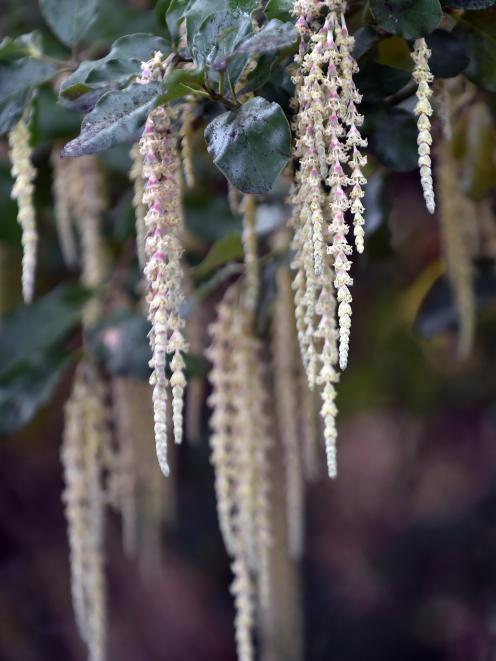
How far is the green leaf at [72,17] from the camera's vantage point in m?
0.94

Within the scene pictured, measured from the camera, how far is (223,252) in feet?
3.72

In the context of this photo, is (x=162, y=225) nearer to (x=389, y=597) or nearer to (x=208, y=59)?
(x=208, y=59)

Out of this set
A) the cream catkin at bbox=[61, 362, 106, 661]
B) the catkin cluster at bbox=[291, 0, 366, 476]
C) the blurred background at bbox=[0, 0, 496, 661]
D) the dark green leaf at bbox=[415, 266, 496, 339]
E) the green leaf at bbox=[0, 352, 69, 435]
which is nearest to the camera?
the catkin cluster at bbox=[291, 0, 366, 476]

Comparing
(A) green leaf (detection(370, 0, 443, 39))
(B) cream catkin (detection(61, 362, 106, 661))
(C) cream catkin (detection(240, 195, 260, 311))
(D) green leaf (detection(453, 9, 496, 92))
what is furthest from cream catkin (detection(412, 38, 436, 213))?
(B) cream catkin (detection(61, 362, 106, 661))

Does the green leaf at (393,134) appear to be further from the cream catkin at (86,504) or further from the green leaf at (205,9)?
the cream catkin at (86,504)

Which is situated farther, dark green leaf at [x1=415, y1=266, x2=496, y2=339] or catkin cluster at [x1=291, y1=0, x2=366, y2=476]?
dark green leaf at [x1=415, y1=266, x2=496, y2=339]

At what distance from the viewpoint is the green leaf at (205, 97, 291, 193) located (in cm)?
66

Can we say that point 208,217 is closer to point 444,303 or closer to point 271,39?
point 444,303

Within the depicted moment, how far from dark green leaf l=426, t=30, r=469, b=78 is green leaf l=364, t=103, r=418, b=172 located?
46mm

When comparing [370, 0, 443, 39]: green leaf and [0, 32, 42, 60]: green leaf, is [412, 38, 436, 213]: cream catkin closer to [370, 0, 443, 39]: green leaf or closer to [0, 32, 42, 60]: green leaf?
[370, 0, 443, 39]: green leaf

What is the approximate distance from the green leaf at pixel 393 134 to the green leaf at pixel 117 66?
0.61ft

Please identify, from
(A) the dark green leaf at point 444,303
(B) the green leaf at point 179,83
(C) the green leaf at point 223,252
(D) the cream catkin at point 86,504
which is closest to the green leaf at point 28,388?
(D) the cream catkin at point 86,504

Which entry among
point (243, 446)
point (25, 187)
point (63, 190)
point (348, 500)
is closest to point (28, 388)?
point (63, 190)

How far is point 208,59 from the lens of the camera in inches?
26.7
